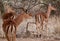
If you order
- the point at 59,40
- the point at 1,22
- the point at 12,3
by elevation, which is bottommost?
the point at 59,40

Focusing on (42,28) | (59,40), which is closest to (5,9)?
(42,28)

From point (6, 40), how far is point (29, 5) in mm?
575

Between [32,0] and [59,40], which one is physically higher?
[32,0]

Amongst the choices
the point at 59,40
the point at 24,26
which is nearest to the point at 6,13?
the point at 24,26

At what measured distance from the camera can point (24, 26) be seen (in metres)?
3.51

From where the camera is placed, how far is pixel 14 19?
3443mm

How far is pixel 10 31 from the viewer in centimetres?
338

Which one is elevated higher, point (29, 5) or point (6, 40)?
point (29, 5)

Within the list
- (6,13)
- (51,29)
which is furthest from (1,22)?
(51,29)

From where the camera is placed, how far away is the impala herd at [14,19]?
338 centimetres

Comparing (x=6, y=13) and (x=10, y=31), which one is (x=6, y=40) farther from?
(x=6, y=13)

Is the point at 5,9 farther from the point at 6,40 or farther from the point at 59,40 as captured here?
the point at 59,40

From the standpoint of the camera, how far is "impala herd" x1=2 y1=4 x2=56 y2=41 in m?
3.38

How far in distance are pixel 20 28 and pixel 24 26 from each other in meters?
0.06
